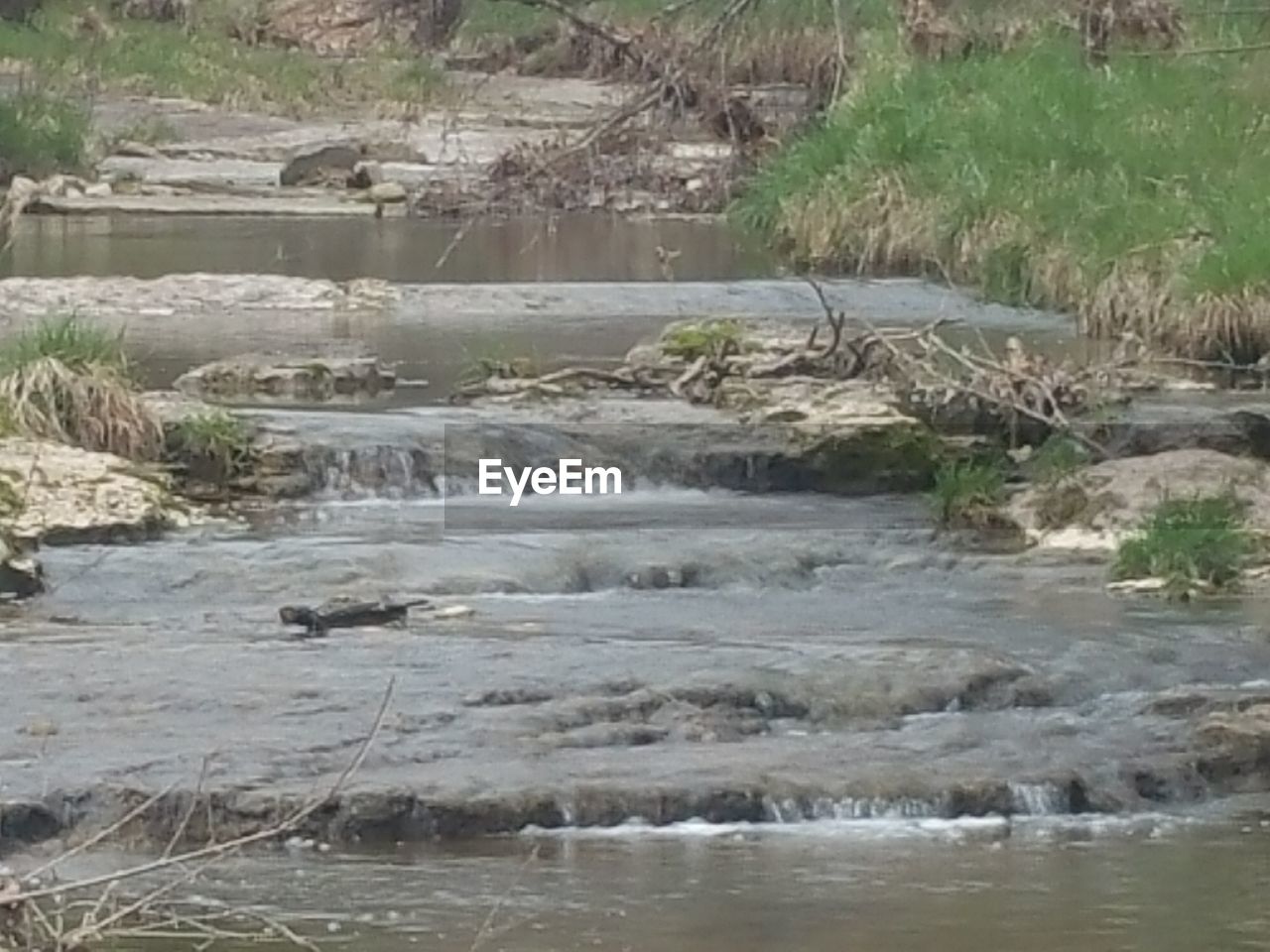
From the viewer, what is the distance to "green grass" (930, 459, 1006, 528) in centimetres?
1341

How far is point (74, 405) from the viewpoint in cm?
1379

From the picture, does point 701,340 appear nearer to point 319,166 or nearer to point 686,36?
point 686,36

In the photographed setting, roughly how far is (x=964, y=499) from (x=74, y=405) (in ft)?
11.9

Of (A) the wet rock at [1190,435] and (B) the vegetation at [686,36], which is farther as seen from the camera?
(A) the wet rock at [1190,435]

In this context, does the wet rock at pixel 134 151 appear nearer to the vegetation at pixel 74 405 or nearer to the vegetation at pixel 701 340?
the vegetation at pixel 701 340

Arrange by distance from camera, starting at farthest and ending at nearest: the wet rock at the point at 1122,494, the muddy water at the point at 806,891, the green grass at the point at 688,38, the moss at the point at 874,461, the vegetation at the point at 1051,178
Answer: the vegetation at the point at 1051,178
the moss at the point at 874,461
the wet rock at the point at 1122,494
the green grass at the point at 688,38
the muddy water at the point at 806,891

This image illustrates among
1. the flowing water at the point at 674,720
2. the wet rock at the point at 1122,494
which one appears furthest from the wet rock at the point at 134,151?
the wet rock at the point at 1122,494

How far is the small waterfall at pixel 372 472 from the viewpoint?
545 inches

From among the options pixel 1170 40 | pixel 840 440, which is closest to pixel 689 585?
pixel 840 440

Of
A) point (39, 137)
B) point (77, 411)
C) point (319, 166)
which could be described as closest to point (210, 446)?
point (77, 411)

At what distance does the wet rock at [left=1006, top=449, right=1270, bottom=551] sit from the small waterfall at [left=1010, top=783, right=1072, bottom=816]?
410cm

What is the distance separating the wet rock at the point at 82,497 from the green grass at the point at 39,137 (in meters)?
13.2

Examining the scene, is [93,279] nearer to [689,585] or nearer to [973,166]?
[973,166]

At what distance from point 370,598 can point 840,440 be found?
3.50m
